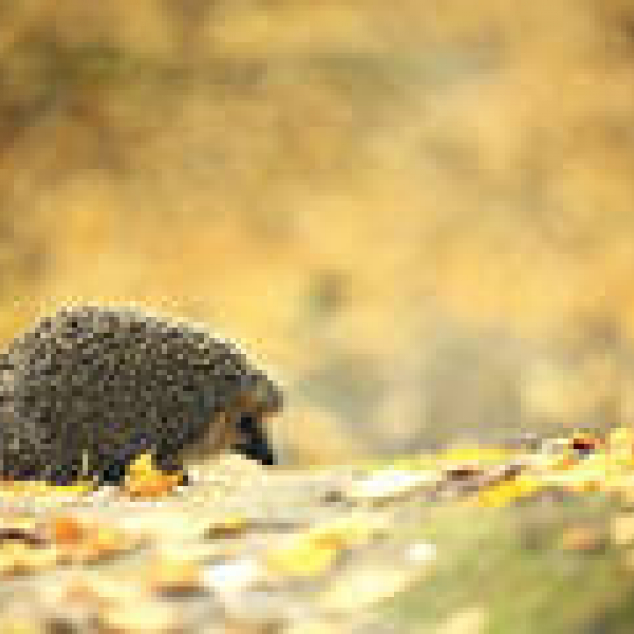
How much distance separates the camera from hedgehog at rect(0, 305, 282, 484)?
8.96 metres

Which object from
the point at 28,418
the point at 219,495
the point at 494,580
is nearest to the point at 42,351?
the point at 28,418

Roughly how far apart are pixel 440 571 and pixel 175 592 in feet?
2.83

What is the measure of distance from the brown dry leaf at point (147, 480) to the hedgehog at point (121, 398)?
0.51 ft

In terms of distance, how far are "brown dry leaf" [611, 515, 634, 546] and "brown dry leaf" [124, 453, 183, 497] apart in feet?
10.9

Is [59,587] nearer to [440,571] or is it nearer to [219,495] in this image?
[440,571]

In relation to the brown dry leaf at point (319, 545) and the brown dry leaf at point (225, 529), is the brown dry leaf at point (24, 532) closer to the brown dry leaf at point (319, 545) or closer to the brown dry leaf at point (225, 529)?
the brown dry leaf at point (225, 529)

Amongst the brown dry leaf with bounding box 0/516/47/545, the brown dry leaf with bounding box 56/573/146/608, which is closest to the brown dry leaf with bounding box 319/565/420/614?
the brown dry leaf with bounding box 56/573/146/608

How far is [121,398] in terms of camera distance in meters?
9.04

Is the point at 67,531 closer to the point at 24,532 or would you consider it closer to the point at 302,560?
the point at 24,532

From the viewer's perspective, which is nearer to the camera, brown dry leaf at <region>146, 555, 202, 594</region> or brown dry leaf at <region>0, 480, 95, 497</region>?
brown dry leaf at <region>146, 555, 202, 594</region>

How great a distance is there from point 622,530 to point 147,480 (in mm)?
3768

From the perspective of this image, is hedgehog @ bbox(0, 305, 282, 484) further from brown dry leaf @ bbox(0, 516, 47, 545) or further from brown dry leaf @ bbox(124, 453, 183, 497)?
brown dry leaf @ bbox(0, 516, 47, 545)

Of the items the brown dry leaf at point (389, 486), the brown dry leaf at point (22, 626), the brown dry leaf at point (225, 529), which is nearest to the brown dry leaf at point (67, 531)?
the brown dry leaf at point (225, 529)

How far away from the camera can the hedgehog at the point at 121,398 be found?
896 centimetres
